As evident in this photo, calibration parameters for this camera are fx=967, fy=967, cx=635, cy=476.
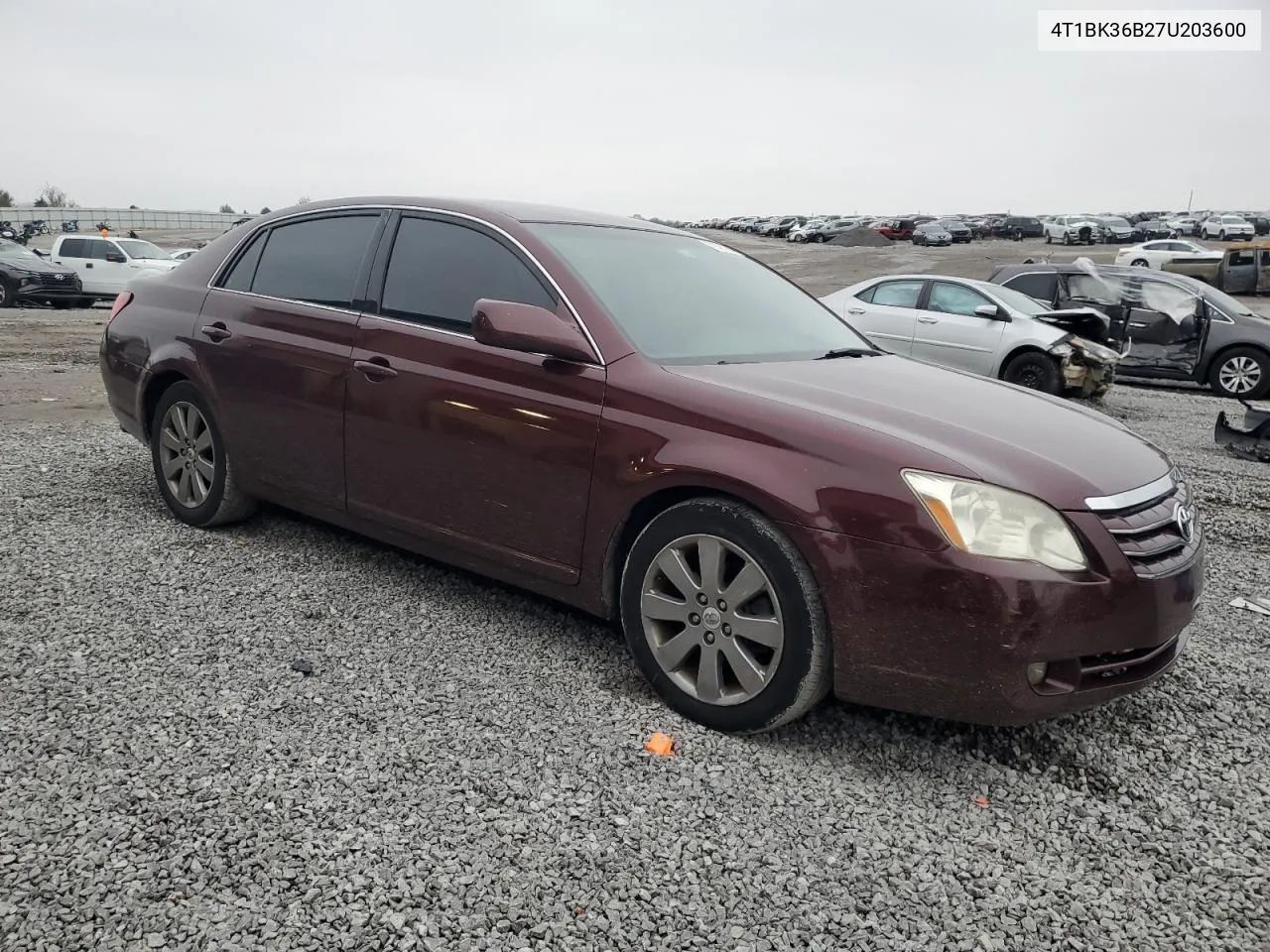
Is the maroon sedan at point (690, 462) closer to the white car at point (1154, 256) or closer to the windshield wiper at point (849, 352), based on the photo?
the windshield wiper at point (849, 352)

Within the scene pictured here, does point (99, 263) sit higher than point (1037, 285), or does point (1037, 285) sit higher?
point (1037, 285)

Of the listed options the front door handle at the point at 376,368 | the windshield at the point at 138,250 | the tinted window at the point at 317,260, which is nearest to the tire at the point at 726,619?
the front door handle at the point at 376,368

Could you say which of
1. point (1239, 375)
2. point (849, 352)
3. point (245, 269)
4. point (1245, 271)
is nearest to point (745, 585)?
point (849, 352)

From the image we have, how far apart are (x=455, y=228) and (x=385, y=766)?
7.00 feet

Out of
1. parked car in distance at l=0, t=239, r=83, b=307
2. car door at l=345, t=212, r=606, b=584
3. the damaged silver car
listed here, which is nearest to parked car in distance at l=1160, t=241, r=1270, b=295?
the damaged silver car

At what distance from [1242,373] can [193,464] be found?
1245 centimetres

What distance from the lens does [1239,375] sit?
12266 millimetres

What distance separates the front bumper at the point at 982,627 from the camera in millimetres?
2572

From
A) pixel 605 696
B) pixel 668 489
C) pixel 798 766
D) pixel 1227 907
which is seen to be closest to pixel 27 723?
pixel 605 696

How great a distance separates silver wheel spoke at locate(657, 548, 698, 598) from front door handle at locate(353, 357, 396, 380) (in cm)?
144

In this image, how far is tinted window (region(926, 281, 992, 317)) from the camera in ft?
35.8

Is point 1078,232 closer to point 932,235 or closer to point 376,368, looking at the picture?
point 932,235

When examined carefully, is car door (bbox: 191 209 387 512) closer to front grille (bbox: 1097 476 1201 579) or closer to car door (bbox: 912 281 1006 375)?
front grille (bbox: 1097 476 1201 579)

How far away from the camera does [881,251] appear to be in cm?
4866
